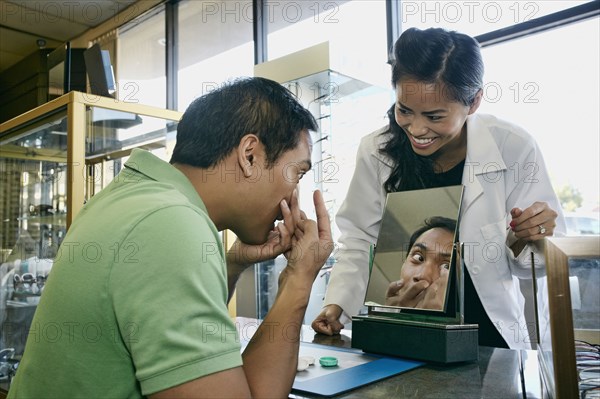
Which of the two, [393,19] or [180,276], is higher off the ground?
[393,19]

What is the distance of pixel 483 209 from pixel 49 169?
2.11m

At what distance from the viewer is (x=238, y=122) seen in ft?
3.26

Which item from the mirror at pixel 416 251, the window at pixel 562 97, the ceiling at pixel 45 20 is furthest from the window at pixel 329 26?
the ceiling at pixel 45 20

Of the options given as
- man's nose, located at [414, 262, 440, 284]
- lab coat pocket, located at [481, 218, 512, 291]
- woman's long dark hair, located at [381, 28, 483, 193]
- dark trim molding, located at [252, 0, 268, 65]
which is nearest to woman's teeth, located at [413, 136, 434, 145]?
woman's long dark hair, located at [381, 28, 483, 193]

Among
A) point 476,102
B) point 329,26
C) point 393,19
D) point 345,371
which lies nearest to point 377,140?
point 476,102

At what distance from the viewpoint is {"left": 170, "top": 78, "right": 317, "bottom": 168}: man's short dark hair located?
988 millimetres

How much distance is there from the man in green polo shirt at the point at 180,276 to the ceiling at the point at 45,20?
429cm

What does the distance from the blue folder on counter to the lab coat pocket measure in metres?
0.62

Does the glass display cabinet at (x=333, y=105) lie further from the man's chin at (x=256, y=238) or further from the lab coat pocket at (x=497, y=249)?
the man's chin at (x=256, y=238)

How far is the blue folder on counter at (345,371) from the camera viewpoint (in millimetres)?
872

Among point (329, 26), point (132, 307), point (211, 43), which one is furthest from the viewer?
point (211, 43)

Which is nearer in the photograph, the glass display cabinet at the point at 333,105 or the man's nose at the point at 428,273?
the man's nose at the point at 428,273

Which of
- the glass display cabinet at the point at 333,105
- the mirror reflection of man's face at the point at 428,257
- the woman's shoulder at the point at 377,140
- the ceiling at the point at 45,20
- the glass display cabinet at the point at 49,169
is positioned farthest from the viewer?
the ceiling at the point at 45,20

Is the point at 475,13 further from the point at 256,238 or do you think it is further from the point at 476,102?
the point at 256,238
